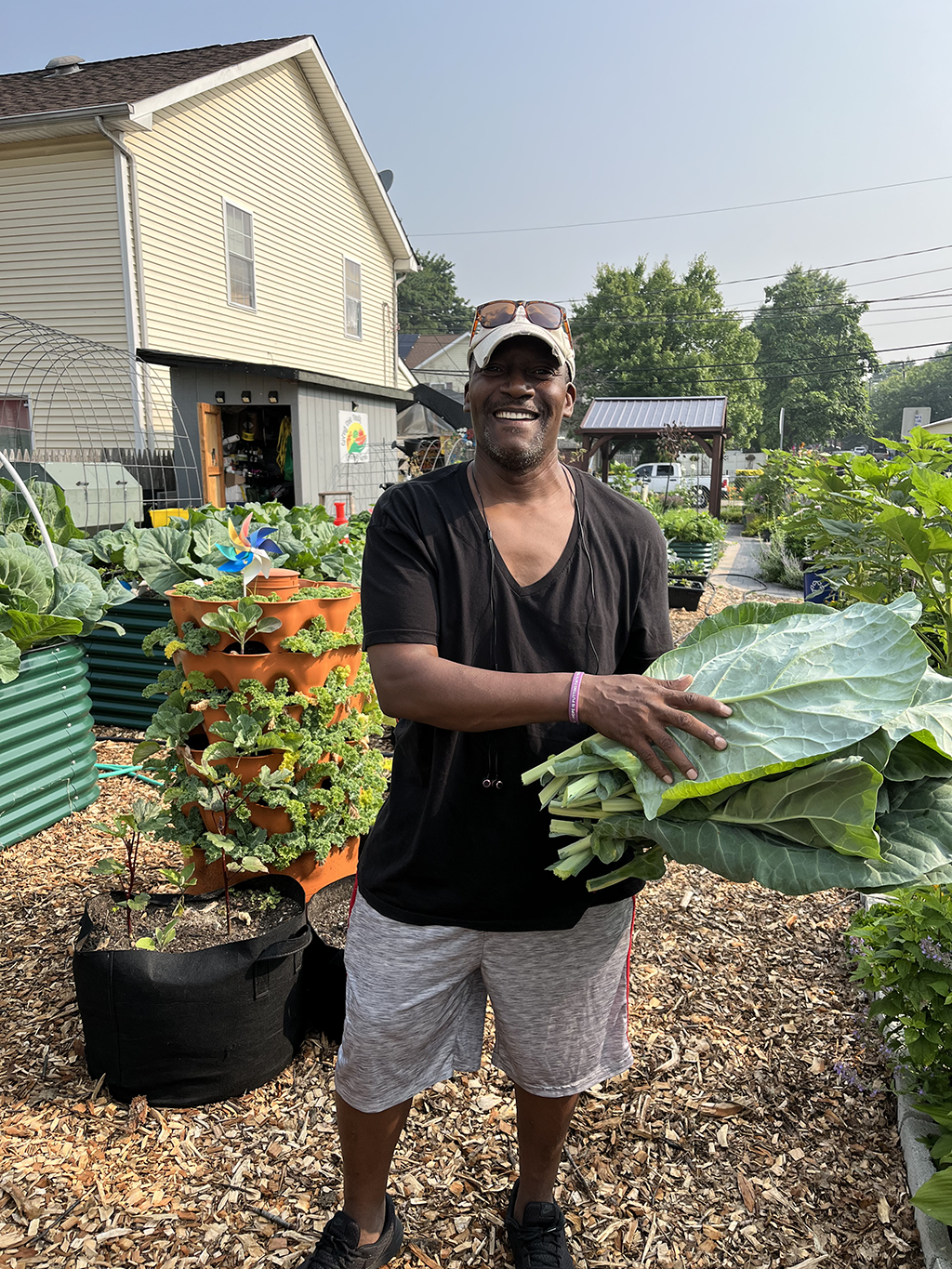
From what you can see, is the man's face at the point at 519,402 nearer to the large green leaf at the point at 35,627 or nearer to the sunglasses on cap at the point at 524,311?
the sunglasses on cap at the point at 524,311

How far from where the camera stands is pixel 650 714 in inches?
56.6

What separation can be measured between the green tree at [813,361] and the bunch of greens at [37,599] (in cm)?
7546

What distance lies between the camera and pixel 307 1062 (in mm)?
2684

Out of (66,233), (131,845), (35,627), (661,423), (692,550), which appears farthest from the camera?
(661,423)

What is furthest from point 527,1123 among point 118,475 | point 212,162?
point 212,162

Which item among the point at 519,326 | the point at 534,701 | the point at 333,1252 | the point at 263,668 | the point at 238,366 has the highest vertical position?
the point at 238,366

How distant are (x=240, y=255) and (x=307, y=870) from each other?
42.0 feet

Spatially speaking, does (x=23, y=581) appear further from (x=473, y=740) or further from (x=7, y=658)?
(x=473, y=740)

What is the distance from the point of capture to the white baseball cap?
177cm

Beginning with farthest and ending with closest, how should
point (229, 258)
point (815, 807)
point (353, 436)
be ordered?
point (353, 436)
point (229, 258)
point (815, 807)

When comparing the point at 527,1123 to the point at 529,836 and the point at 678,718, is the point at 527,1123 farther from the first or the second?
the point at 678,718

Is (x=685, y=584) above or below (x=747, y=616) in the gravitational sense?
below

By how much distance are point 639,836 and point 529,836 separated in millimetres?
230

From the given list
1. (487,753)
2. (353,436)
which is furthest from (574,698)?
(353,436)
